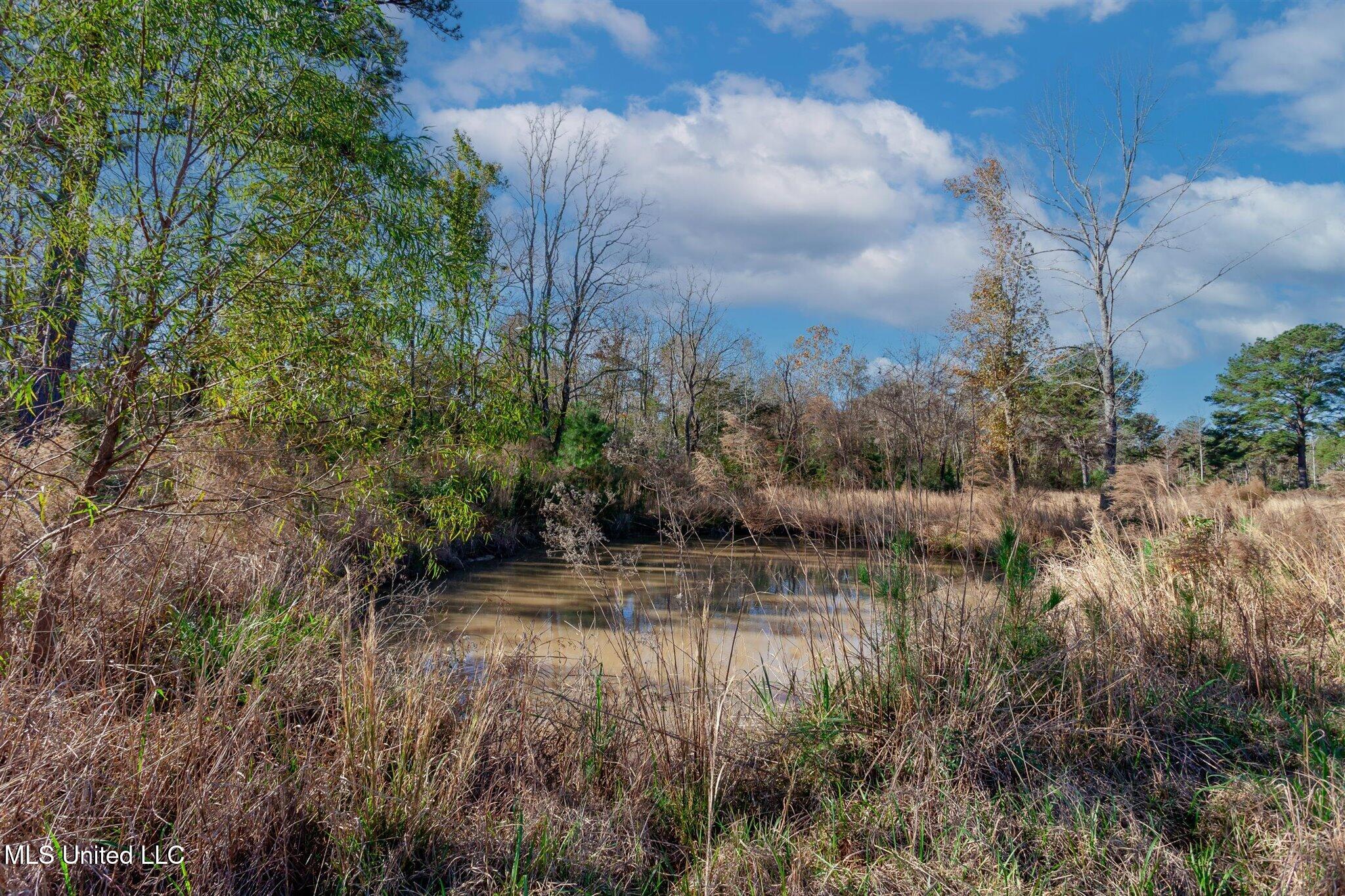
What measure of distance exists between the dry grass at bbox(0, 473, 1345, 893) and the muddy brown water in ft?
0.57

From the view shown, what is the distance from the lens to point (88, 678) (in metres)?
3.26

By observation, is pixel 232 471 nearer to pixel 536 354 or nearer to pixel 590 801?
pixel 536 354

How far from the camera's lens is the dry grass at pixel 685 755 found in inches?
93.0

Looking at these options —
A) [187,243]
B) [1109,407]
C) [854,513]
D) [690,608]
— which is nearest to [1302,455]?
[1109,407]

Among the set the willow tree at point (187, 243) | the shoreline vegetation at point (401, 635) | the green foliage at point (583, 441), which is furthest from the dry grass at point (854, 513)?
the green foliage at point (583, 441)

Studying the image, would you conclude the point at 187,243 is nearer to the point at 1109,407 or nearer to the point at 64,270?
the point at 64,270

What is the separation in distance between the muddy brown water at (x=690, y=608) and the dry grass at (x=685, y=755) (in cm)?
17

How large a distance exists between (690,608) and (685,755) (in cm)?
57

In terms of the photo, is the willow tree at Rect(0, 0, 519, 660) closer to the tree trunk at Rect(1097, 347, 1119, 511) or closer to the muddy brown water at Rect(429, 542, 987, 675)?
the muddy brown water at Rect(429, 542, 987, 675)

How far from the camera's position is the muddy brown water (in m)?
3.21

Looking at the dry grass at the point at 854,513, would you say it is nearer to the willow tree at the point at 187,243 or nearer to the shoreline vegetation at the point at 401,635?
the shoreline vegetation at the point at 401,635

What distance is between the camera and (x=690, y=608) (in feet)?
9.54

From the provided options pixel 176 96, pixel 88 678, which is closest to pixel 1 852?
pixel 88 678

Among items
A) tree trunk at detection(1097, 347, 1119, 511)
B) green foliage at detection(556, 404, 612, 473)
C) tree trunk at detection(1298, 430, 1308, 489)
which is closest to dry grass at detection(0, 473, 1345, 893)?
tree trunk at detection(1097, 347, 1119, 511)
